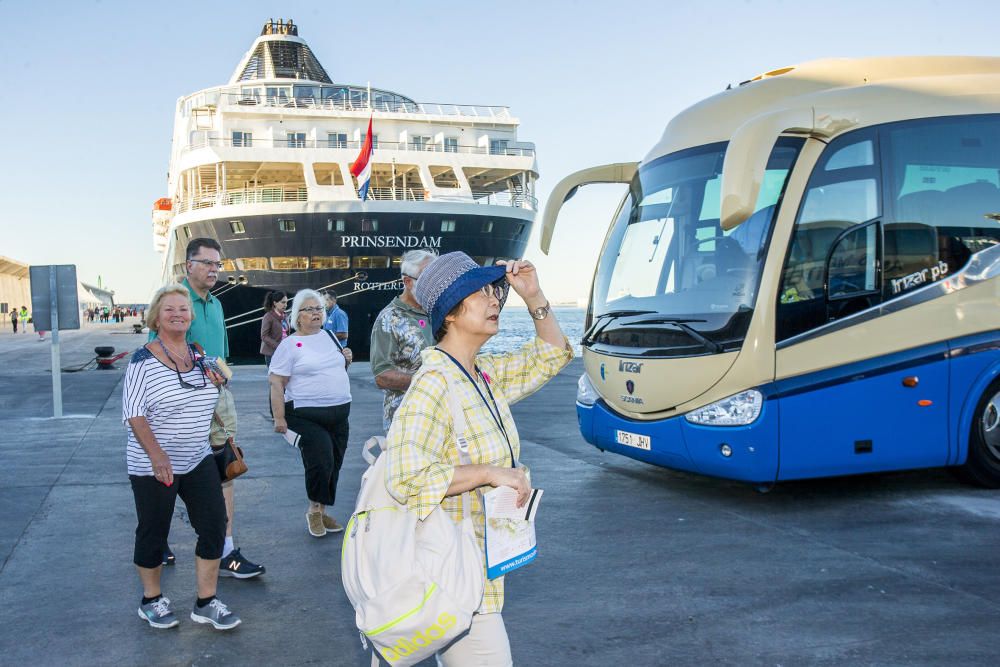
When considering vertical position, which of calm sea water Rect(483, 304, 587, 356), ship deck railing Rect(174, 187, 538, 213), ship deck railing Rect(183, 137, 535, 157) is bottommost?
calm sea water Rect(483, 304, 587, 356)

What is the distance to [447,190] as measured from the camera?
2827 cm

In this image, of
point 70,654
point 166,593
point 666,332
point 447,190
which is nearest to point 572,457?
point 666,332

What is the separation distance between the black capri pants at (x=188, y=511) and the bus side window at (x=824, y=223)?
3.80 meters

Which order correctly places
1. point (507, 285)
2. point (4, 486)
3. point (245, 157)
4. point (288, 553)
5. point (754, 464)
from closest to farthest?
point (507, 285) < point (288, 553) < point (754, 464) < point (4, 486) < point (245, 157)

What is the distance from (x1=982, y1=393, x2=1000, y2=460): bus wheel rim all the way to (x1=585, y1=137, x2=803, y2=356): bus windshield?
208 cm

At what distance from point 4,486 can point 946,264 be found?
24.6ft

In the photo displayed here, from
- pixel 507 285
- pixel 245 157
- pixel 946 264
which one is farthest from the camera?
pixel 245 157

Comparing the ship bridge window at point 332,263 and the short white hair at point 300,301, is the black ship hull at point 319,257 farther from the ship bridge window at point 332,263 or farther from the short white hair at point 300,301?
the short white hair at point 300,301

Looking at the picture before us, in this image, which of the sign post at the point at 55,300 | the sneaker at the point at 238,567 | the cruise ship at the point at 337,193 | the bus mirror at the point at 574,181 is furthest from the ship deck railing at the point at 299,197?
the sneaker at the point at 238,567

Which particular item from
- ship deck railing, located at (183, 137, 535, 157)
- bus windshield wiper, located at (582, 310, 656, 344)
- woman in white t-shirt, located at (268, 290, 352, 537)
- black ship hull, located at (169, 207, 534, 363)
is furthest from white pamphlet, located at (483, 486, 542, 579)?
ship deck railing, located at (183, 137, 535, 157)

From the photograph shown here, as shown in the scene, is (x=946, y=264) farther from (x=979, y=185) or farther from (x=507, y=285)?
(x=507, y=285)

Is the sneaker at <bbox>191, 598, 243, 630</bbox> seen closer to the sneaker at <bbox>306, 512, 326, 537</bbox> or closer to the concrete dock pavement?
the concrete dock pavement

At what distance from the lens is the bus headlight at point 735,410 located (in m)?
6.06

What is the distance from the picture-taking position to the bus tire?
6586mm
